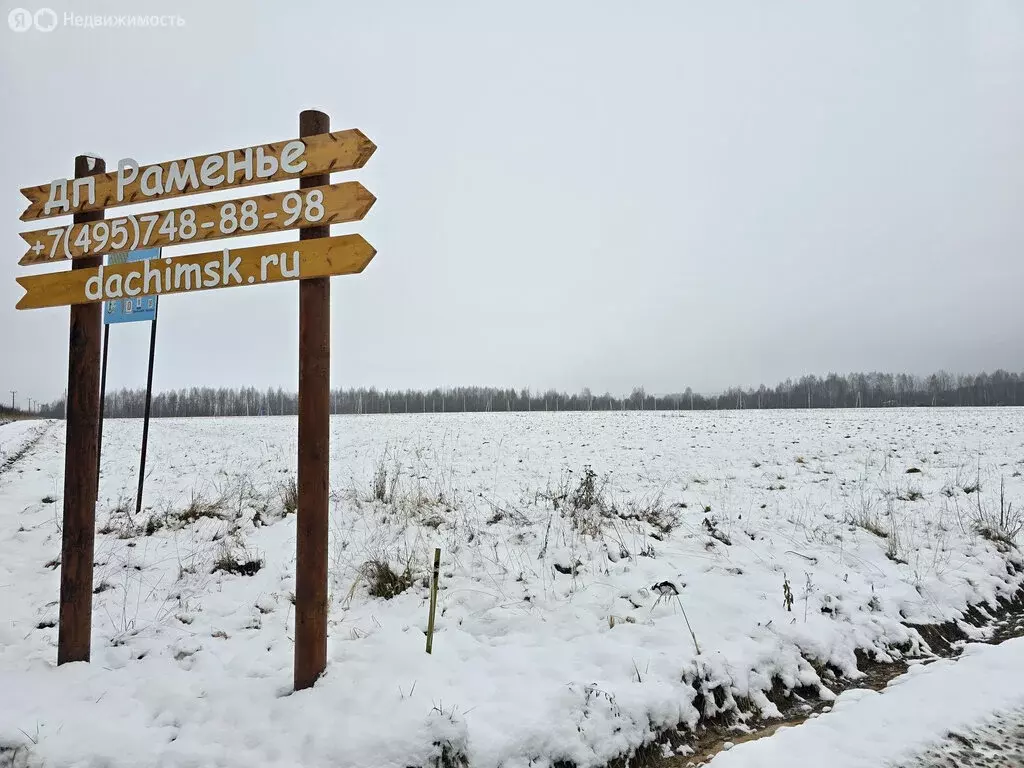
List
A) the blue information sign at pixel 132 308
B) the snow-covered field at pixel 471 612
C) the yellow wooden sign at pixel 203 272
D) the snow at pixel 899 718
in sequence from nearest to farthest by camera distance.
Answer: the snow at pixel 899 718
the snow-covered field at pixel 471 612
the yellow wooden sign at pixel 203 272
the blue information sign at pixel 132 308

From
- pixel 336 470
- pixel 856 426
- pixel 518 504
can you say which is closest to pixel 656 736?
pixel 518 504

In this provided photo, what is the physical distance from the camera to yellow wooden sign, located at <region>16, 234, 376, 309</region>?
3688 millimetres

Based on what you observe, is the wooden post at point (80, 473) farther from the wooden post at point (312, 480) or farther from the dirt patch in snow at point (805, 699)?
the dirt patch in snow at point (805, 699)

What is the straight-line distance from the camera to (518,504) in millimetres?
7926

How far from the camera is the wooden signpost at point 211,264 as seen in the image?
3.75 meters

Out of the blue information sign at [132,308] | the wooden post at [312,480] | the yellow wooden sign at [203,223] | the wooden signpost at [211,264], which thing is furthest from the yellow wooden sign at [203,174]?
the blue information sign at [132,308]

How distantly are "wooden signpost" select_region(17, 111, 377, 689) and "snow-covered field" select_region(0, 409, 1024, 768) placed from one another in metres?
0.58

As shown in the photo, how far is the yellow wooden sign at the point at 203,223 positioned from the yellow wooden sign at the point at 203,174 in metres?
0.16

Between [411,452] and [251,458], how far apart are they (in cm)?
412

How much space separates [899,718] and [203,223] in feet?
20.5

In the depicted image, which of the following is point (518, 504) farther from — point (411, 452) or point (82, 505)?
point (411, 452)

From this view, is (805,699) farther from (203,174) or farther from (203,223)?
(203,174)

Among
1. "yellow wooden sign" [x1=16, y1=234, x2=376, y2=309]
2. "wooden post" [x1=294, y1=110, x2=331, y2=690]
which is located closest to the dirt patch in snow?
"wooden post" [x1=294, y1=110, x2=331, y2=690]

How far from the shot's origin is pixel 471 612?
474 cm
